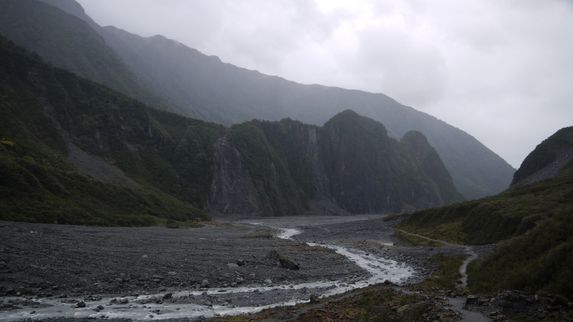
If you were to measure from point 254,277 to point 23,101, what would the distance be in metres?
123

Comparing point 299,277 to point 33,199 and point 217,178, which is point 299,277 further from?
point 217,178

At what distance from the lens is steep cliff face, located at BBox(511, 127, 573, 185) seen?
150500 millimetres

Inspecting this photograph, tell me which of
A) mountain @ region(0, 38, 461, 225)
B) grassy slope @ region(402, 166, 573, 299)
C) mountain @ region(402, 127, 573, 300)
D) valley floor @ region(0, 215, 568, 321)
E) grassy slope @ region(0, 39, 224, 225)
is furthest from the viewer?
mountain @ region(0, 38, 461, 225)

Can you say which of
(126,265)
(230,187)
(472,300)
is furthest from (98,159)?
(472,300)

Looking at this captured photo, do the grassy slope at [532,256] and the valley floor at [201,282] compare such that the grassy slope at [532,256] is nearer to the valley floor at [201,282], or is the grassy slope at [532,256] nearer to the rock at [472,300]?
the valley floor at [201,282]

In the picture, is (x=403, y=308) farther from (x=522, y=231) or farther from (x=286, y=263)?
(x=522, y=231)

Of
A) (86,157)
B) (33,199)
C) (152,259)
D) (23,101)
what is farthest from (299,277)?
(23,101)

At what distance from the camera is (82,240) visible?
46.7m

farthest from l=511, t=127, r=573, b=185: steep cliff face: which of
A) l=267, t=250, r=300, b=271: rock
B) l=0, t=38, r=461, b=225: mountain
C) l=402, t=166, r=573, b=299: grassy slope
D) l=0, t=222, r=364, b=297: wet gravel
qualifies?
l=267, t=250, r=300, b=271: rock

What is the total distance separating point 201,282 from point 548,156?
168 meters

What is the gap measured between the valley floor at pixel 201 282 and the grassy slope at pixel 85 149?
20.4 m

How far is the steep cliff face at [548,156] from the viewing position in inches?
5925

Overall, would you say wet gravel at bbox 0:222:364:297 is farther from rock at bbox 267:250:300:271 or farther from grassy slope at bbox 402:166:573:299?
grassy slope at bbox 402:166:573:299

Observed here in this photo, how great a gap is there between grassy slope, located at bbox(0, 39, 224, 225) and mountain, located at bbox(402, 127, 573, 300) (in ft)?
190
